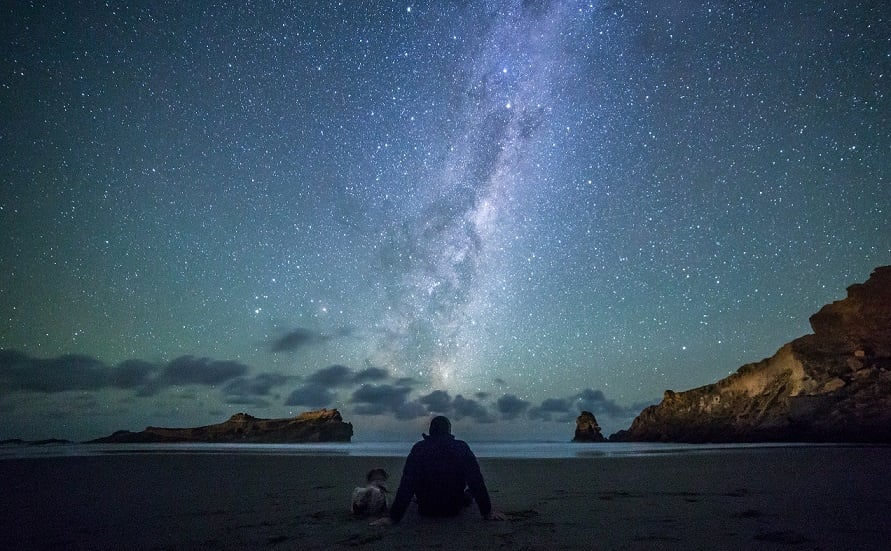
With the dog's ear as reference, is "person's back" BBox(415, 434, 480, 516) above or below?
above

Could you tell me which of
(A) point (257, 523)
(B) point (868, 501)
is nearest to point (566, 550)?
(A) point (257, 523)

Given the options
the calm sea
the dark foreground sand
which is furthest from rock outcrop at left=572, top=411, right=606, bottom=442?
the dark foreground sand

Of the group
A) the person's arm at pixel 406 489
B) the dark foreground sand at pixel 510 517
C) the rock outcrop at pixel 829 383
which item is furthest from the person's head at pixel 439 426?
the rock outcrop at pixel 829 383

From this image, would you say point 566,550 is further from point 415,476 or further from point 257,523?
point 257,523

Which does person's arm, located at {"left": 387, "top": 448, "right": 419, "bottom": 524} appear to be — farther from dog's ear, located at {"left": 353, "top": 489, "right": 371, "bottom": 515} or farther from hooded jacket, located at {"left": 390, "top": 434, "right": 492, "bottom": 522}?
dog's ear, located at {"left": 353, "top": 489, "right": 371, "bottom": 515}

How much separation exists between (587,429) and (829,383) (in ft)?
268

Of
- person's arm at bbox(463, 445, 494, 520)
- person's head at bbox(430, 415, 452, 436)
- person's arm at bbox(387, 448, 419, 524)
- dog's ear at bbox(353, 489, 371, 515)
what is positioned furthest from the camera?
dog's ear at bbox(353, 489, 371, 515)

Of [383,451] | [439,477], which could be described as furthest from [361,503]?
[383,451]

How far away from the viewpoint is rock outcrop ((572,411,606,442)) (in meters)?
121

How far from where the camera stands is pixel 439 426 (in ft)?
21.9

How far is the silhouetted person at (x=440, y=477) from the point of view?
6371 millimetres

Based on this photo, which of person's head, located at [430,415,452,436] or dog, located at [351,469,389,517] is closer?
person's head, located at [430,415,452,436]

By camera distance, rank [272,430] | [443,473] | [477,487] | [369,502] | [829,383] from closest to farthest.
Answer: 1. [477,487]
2. [443,473]
3. [369,502]
4. [829,383]
5. [272,430]

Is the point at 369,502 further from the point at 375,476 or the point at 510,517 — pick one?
the point at 510,517
